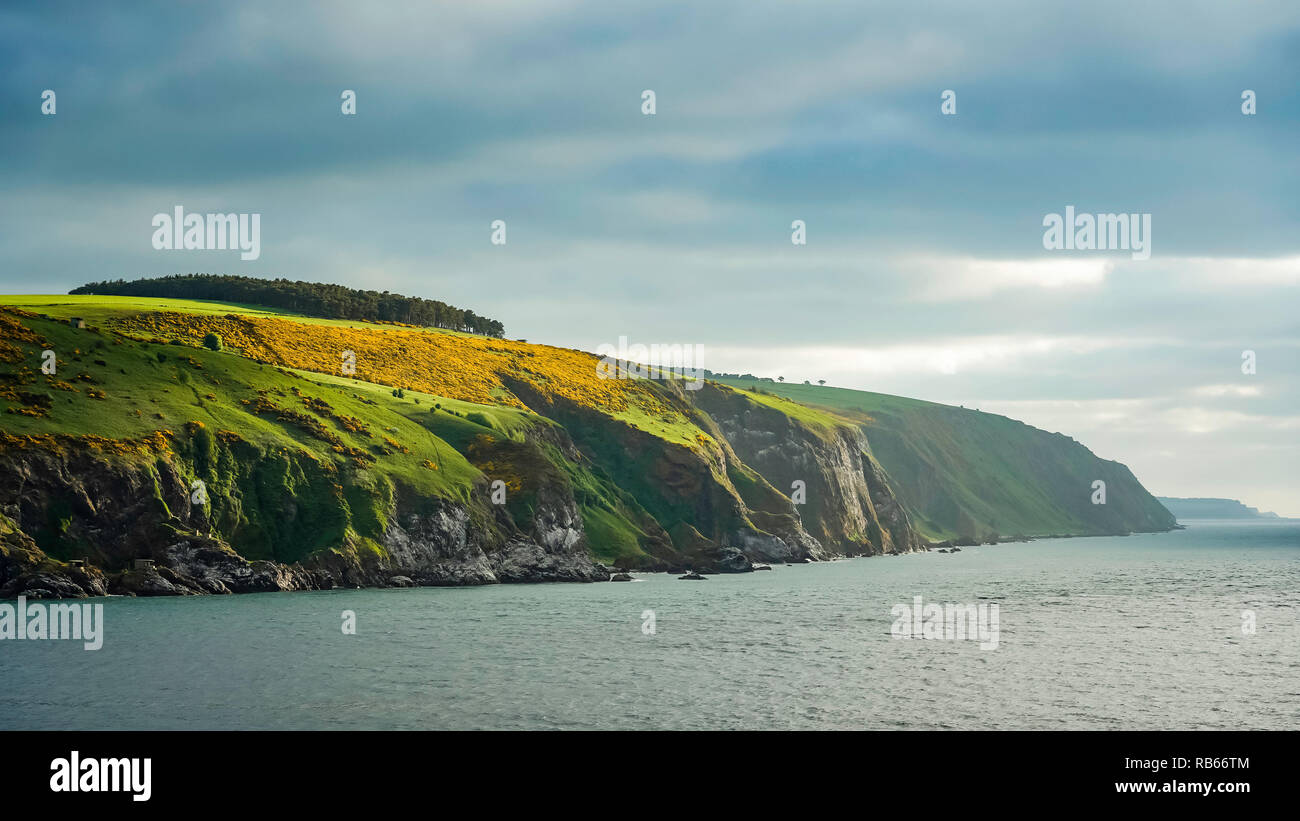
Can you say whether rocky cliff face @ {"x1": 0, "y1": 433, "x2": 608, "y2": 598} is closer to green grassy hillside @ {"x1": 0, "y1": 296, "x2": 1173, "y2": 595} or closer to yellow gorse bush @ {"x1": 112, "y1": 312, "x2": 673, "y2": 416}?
green grassy hillside @ {"x1": 0, "y1": 296, "x2": 1173, "y2": 595}

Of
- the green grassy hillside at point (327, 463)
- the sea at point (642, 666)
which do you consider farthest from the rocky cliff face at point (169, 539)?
the sea at point (642, 666)

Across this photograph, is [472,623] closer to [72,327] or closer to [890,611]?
[890,611]

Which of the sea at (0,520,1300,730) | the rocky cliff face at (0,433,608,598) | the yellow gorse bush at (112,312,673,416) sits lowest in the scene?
the sea at (0,520,1300,730)

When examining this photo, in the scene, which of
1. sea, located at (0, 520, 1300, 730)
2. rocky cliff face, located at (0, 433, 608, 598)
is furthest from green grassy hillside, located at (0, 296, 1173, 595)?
sea, located at (0, 520, 1300, 730)

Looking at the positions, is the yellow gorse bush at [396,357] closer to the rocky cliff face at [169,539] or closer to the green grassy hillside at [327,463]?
the green grassy hillside at [327,463]

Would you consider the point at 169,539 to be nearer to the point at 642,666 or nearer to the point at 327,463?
the point at 327,463

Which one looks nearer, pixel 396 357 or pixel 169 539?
pixel 169 539

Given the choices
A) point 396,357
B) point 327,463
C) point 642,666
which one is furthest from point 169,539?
point 396,357
